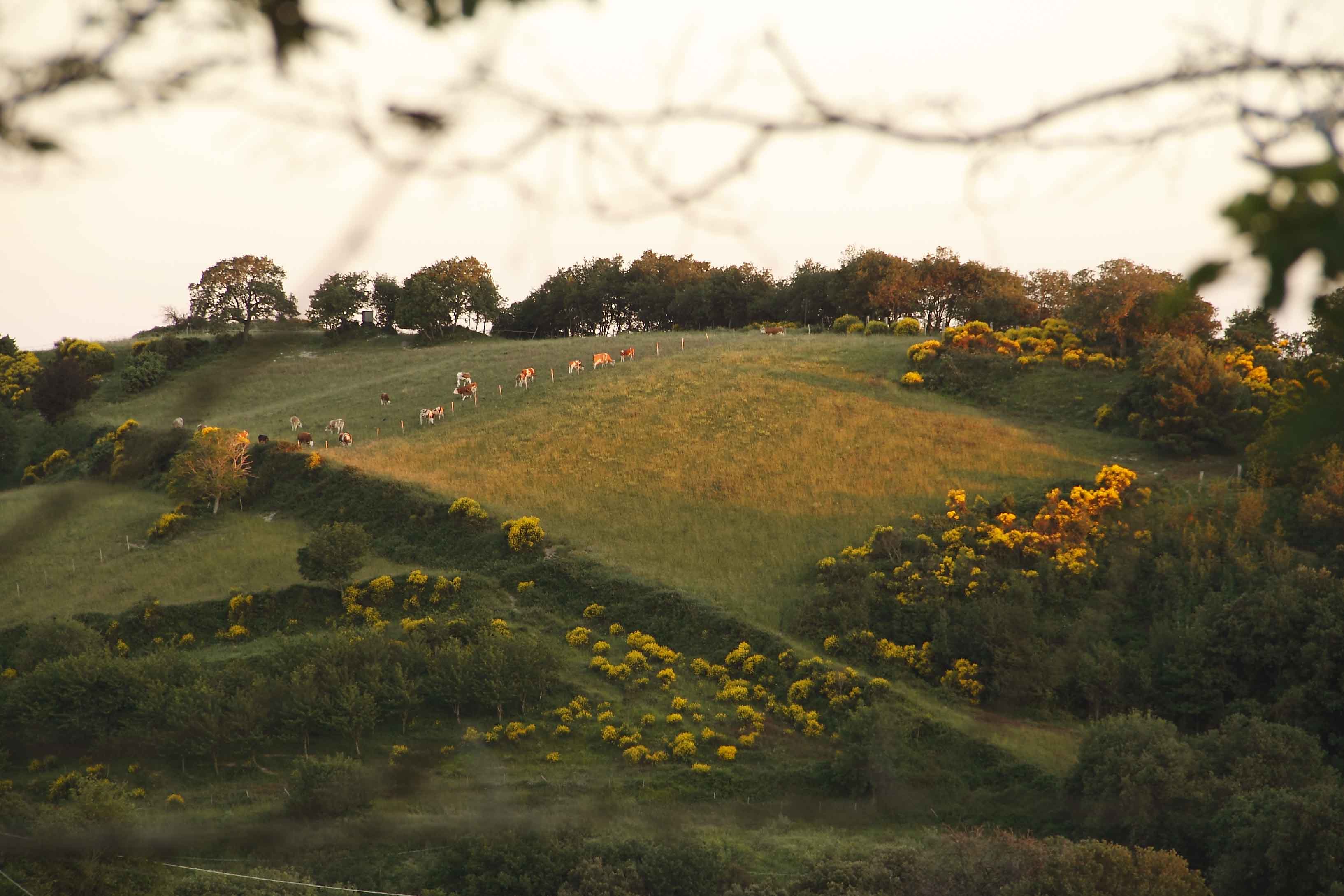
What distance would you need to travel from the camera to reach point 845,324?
183ft

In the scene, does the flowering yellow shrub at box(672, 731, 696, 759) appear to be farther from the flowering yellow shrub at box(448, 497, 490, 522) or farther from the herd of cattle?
the herd of cattle

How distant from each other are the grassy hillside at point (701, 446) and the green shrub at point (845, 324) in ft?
16.4

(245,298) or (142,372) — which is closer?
(245,298)

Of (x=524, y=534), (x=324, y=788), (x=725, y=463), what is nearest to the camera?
(x=324, y=788)

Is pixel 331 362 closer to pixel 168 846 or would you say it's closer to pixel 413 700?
pixel 413 700

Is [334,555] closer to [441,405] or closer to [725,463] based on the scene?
[725,463]

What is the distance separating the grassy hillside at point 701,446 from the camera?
28406 mm

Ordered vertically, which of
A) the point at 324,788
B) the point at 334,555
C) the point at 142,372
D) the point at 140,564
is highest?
the point at 142,372

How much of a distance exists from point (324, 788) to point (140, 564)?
1662 centimetres

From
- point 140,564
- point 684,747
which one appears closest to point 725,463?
point 684,747

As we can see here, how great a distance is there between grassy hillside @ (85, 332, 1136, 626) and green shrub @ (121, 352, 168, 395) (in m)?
1.31

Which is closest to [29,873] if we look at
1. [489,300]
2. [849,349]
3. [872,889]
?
[872,889]

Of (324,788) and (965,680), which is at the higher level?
(324,788)

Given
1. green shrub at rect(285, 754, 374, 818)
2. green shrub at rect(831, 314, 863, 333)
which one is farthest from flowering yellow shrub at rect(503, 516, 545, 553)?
green shrub at rect(831, 314, 863, 333)
